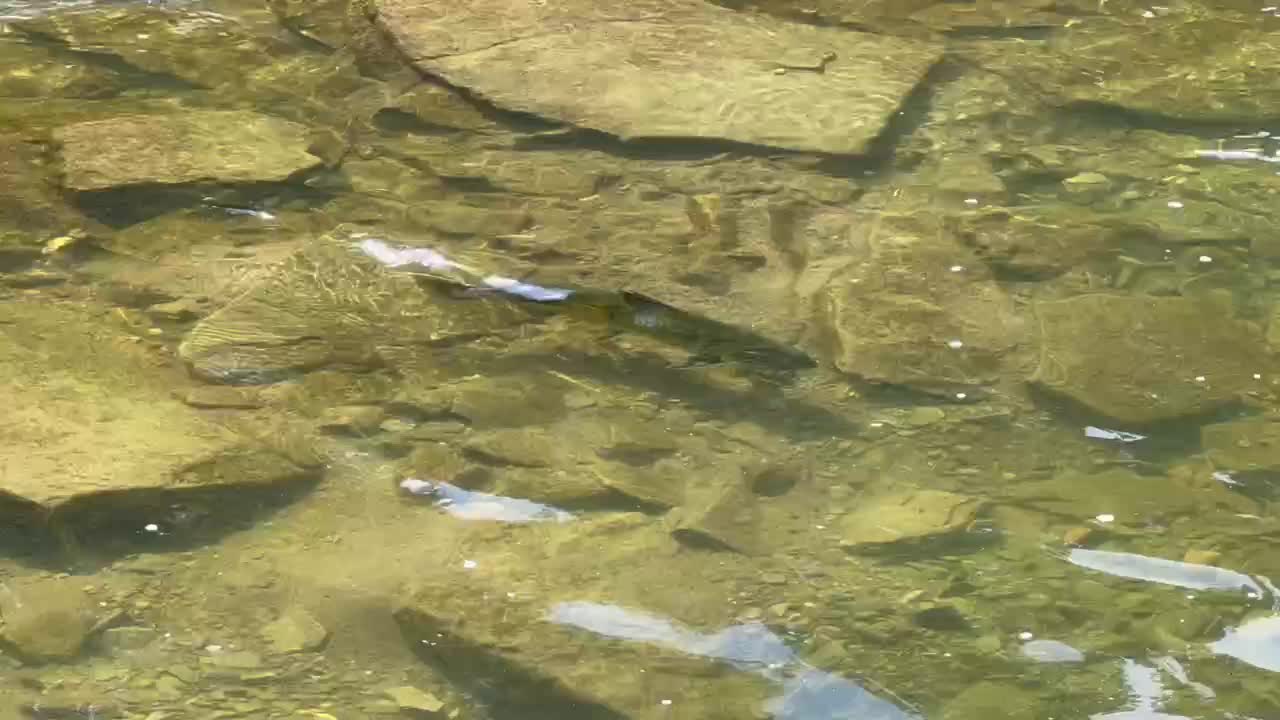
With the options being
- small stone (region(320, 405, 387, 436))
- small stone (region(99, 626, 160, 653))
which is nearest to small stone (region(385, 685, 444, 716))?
small stone (region(99, 626, 160, 653))

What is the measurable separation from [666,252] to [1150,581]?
1504 millimetres

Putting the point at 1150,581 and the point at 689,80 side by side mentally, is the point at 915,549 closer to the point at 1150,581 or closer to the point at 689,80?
the point at 1150,581

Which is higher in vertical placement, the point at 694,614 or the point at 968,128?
the point at 968,128

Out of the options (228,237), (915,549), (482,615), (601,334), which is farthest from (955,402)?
(228,237)

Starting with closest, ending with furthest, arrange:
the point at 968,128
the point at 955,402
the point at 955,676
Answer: the point at 955,676, the point at 955,402, the point at 968,128

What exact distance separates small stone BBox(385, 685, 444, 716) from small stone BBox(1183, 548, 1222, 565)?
1.33 m

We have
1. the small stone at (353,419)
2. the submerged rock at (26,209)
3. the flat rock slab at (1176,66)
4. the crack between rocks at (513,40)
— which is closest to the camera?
the small stone at (353,419)

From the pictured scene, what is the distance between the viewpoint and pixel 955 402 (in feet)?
10.6

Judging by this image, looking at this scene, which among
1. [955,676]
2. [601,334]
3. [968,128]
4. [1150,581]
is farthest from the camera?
[968,128]

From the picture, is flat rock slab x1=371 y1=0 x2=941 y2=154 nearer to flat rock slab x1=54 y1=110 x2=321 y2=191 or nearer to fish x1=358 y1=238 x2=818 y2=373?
flat rock slab x1=54 y1=110 x2=321 y2=191

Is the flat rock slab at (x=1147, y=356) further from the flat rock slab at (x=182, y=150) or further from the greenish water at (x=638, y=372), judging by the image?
the flat rock slab at (x=182, y=150)

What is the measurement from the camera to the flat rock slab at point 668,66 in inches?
172

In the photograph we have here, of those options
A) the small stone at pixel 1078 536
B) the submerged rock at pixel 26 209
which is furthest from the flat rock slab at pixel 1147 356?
the submerged rock at pixel 26 209

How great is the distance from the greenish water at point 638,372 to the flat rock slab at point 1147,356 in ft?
0.05
